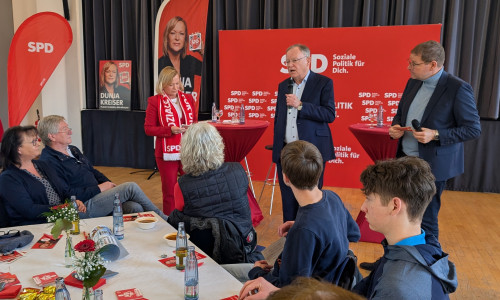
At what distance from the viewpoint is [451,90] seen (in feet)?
8.55

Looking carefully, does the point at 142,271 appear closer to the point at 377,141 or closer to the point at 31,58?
the point at 377,141

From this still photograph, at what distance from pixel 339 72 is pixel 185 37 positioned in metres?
2.41

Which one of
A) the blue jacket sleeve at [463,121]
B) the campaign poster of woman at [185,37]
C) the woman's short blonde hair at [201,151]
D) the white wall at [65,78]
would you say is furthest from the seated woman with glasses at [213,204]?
the white wall at [65,78]

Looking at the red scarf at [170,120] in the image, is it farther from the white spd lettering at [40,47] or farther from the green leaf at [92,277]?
the white spd lettering at [40,47]

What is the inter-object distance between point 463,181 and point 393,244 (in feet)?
16.2

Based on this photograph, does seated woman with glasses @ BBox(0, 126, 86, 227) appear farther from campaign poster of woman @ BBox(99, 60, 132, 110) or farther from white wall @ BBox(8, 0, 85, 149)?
white wall @ BBox(8, 0, 85, 149)

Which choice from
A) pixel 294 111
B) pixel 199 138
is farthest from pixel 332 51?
pixel 199 138

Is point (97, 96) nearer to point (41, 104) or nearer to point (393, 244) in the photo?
point (41, 104)

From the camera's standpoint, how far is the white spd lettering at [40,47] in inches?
239

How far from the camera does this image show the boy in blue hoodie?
3.77 ft

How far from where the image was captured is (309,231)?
1548 millimetres

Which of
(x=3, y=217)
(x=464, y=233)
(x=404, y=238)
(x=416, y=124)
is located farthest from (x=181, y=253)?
(x=464, y=233)

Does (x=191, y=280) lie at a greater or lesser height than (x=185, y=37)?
lesser

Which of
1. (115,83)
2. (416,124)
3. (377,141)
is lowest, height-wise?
(377,141)
